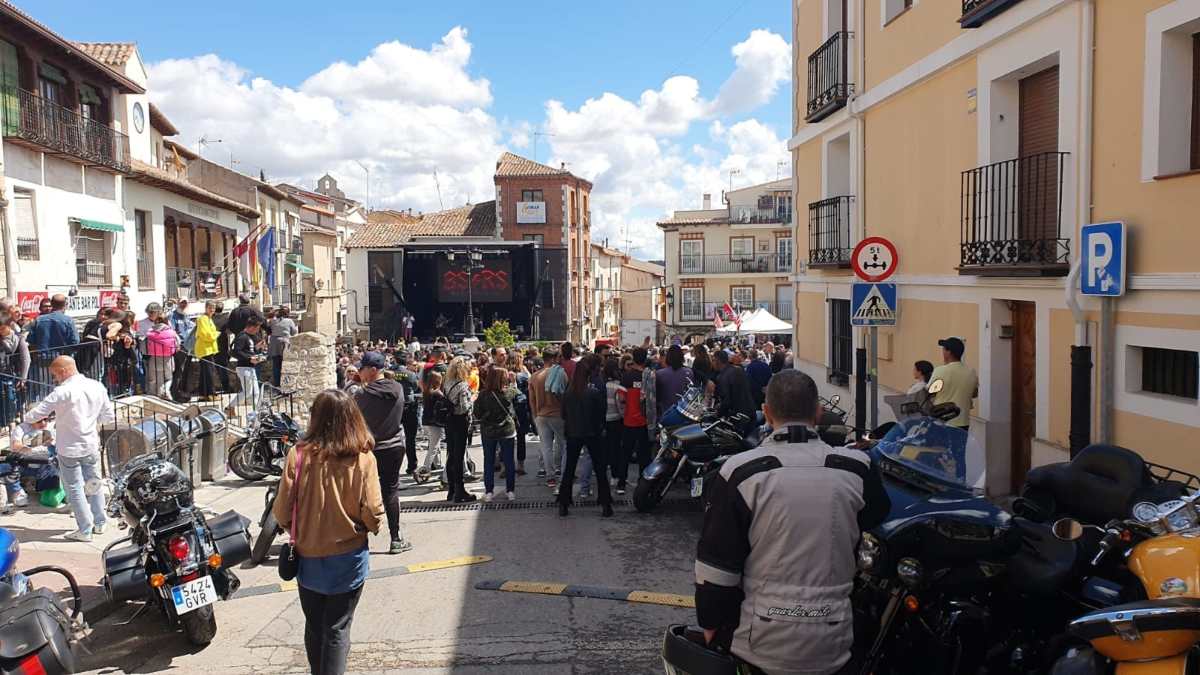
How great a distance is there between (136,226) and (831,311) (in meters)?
18.7

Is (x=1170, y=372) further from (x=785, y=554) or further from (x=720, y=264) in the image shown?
(x=720, y=264)

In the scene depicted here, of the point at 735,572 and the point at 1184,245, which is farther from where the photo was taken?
the point at 1184,245

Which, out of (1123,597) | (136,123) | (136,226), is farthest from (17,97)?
(1123,597)

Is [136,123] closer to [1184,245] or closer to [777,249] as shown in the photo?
[1184,245]

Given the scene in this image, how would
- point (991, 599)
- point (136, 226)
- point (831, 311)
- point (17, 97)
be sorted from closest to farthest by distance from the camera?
point (991, 599) < point (831, 311) < point (17, 97) < point (136, 226)

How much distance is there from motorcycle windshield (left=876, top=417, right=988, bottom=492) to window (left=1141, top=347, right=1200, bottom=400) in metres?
3.48

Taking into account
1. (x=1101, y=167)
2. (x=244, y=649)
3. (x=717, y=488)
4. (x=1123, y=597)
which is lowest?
(x=244, y=649)

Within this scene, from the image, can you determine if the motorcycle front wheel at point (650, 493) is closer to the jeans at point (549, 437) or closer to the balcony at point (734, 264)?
the jeans at point (549, 437)

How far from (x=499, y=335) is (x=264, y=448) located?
31.2 meters

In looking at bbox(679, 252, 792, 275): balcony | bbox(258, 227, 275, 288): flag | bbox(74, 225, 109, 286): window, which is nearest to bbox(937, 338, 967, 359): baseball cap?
bbox(74, 225, 109, 286): window

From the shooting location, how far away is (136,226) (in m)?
24.7

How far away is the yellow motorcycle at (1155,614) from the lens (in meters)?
3.39

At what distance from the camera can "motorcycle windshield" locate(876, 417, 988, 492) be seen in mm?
4668

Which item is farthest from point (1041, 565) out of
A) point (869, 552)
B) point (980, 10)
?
point (980, 10)
